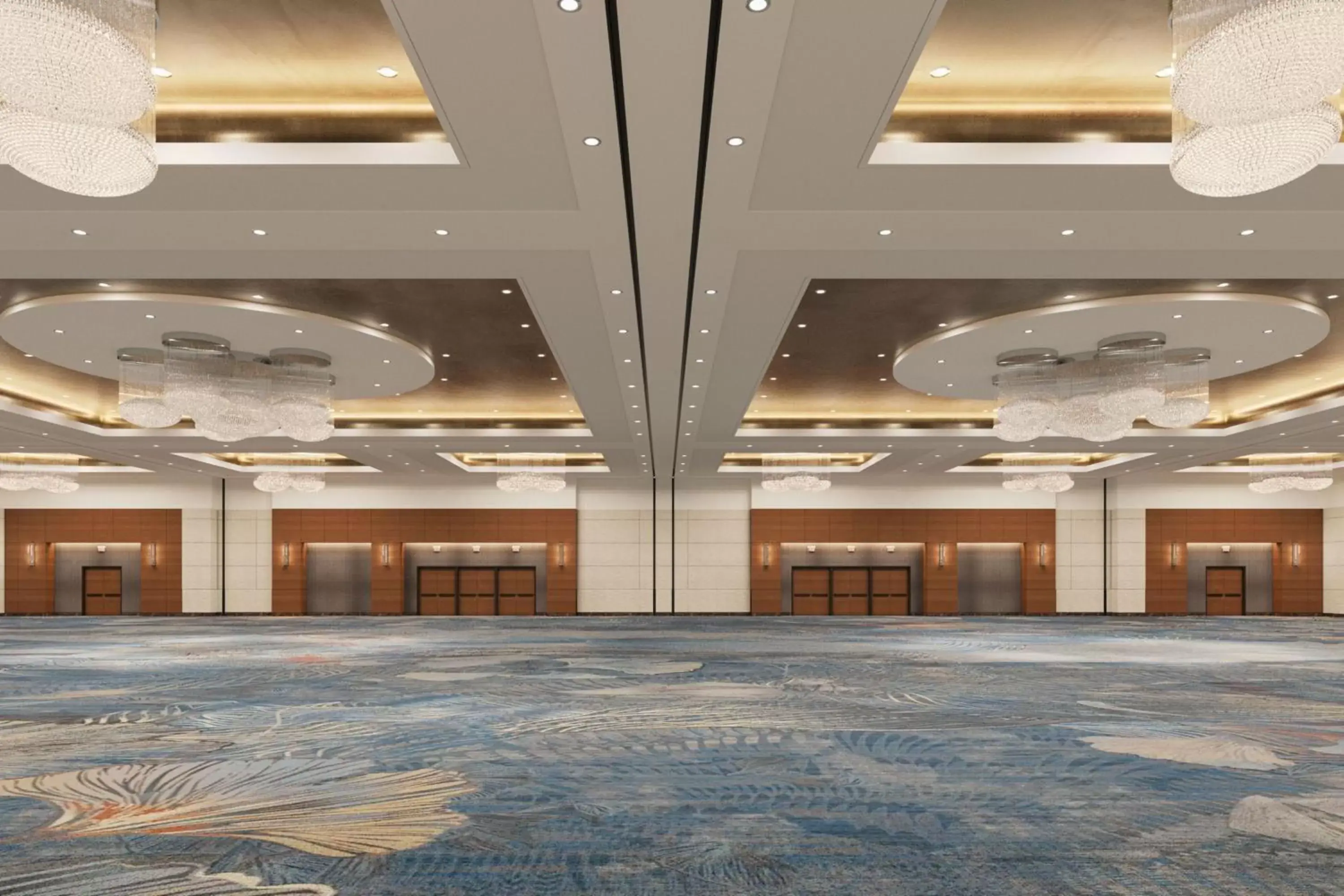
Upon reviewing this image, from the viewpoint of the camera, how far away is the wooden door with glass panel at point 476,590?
90.9ft

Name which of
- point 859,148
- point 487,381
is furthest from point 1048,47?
point 487,381

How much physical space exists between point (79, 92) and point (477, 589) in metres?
24.7

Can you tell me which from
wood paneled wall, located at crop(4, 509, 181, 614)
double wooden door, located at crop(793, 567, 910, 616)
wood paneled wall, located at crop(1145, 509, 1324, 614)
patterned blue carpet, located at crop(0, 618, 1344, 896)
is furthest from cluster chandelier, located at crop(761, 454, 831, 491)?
wood paneled wall, located at crop(4, 509, 181, 614)

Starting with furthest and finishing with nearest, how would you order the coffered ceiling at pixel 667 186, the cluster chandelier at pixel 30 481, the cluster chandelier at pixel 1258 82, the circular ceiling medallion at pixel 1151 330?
the cluster chandelier at pixel 30 481
the circular ceiling medallion at pixel 1151 330
the coffered ceiling at pixel 667 186
the cluster chandelier at pixel 1258 82

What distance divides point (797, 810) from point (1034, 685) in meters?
5.06

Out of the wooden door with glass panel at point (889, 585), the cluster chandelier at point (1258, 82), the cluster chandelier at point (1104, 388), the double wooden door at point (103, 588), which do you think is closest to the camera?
the cluster chandelier at point (1258, 82)

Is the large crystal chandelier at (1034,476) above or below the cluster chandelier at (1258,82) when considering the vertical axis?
below

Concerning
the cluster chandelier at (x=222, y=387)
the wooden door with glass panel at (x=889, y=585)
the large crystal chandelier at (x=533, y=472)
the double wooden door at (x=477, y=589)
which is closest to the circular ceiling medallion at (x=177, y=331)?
the cluster chandelier at (x=222, y=387)

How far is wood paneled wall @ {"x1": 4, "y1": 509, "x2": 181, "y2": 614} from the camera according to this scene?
26984 mm

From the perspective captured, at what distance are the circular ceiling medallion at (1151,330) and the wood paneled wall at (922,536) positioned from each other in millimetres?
14841

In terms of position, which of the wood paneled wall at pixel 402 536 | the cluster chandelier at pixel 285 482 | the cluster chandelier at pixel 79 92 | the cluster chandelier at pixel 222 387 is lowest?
the wood paneled wall at pixel 402 536

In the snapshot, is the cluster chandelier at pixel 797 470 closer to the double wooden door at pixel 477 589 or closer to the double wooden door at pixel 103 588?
the double wooden door at pixel 477 589

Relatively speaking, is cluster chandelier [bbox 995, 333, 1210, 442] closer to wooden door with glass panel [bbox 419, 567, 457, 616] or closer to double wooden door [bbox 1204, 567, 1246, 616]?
double wooden door [bbox 1204, 567, 1246, 616]

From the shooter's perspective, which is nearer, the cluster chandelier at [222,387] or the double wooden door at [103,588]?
the cluster chandelier at [222,387]
